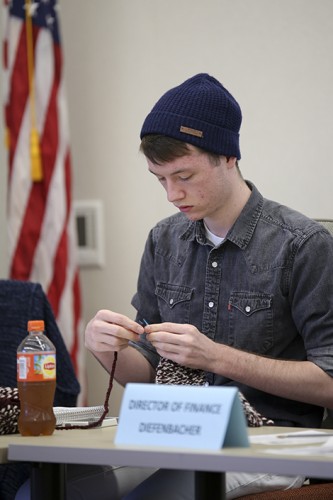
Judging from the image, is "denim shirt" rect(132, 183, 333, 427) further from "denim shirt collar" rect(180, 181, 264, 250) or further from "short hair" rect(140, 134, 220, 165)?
"short hair" rect(140, 134, 220, 165)

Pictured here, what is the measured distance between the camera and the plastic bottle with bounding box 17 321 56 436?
5.38ft

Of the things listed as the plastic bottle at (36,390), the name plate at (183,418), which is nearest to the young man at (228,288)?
the plastic bottle at (36,390)

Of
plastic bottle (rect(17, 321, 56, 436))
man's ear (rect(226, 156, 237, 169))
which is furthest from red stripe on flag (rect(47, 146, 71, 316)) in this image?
plastic bottle (rect(17, 321, 56, 436))

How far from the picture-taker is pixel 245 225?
2.14m

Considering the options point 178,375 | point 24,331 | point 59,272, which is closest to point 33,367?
point 178,375

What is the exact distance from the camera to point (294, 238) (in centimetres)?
207

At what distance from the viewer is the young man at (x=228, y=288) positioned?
1914 mm

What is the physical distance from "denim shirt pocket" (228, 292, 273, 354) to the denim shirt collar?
0.13m

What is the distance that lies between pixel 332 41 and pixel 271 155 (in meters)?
0.48

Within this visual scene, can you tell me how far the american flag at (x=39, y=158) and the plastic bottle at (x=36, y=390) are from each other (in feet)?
6.50

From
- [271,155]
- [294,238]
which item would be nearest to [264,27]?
[271,155]

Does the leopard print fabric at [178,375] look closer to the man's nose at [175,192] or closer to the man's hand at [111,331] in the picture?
the man's hand at [111,331]

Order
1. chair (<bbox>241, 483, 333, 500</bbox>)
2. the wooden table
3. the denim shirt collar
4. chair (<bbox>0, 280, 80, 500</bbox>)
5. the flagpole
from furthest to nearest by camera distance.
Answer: the flagpole, chair (<bbox>0, 280, 80, 500</bbox>), the denim shirt collar, chair (<bbox>241, 483, 333, 500</bbox>), the wooden table

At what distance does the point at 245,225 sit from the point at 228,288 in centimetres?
16
